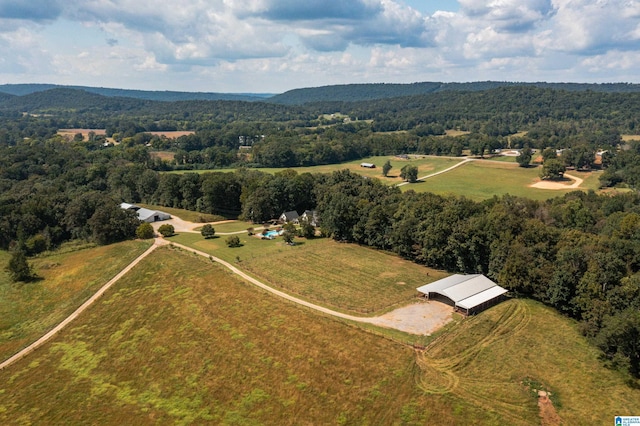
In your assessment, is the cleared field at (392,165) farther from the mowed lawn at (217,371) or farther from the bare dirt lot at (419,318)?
the mowed lawn at (217,371)

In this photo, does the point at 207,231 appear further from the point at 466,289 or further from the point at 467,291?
the point at 467,291

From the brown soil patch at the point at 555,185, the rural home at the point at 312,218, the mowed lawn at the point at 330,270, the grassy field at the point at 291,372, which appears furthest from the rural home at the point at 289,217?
the brown soil patch at the point at 555,185

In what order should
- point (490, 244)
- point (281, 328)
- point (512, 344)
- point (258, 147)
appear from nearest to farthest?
point (512, 344), point (281, 328), point (490, 244), point (258, 147)

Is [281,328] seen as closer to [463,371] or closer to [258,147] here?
[463,371]

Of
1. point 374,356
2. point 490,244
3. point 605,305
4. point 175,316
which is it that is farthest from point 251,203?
point 605,305

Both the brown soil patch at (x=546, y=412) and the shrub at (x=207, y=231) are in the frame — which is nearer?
the brown soil patch at (x=546, y=412)

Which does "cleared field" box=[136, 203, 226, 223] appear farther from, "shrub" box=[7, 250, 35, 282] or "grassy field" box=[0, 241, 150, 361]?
"shrub" box=[7, 250, 35, 282]

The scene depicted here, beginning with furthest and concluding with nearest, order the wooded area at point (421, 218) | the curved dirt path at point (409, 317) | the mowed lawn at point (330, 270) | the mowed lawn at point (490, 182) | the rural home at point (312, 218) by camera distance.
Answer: the mowed lawn at point (490, 182) < the rural home at point (312, 218) < the mowed lawn at point (330, 270) < the wooded area at point (421, 218) < the curved dirt path at point (409, 317)
